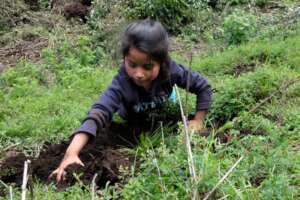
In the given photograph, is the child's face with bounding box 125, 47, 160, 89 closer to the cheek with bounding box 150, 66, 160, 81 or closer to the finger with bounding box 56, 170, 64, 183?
the cheek with bounding box 150, 66, 160, 81

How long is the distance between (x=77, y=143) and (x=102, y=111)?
11.7 inches

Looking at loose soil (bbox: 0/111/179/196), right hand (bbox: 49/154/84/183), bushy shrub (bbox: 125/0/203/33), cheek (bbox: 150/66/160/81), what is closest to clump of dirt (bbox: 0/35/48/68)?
bushy shrub (bbox: 125/0/203/33)

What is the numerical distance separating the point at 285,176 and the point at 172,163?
1.67 ft

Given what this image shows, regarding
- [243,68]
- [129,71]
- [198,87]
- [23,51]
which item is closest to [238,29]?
[243,68]

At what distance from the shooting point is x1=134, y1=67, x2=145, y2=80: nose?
377cm

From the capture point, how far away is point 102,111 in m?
3.79

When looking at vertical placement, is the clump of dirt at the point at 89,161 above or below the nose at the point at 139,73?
below

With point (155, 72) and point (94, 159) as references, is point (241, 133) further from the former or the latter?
point (94, 159)

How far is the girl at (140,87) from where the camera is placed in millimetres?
3646

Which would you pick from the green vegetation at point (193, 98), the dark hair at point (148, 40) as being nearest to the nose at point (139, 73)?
the dark hair at point (148, 40)

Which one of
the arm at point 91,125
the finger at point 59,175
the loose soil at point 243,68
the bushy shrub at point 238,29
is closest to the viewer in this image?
the finger at point 59,175

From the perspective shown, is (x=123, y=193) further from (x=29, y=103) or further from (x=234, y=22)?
(x=234, y=22)

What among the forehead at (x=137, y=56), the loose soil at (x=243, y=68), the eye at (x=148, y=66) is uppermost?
the forehead at (x=137, y=56)

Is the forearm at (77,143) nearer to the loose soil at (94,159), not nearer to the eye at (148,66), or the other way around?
the loose soil at (94,159)
